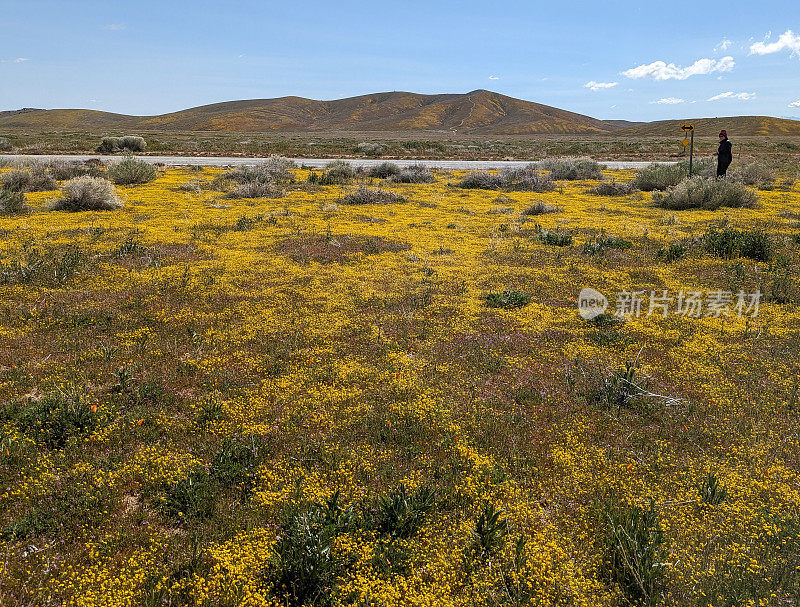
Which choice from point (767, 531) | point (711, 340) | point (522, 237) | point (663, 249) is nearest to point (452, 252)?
point (522, 237)

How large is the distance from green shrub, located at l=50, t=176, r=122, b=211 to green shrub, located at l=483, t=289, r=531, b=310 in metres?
17.5

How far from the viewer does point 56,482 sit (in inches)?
186

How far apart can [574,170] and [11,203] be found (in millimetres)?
32502

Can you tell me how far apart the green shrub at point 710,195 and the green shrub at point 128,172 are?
2944 cm

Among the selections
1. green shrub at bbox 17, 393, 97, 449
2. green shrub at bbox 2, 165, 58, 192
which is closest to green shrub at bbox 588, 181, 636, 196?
green shrub at bbox 17, 393, 97, 449

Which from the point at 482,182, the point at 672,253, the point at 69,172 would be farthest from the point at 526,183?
the point at 69,172

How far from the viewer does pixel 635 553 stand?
3.95 meters

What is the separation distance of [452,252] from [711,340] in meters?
7.64

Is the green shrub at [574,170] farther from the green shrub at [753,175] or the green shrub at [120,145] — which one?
the green shrub at [120,145]

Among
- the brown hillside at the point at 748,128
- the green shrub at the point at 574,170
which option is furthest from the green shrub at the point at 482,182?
the brown hillside at the point at 748,128

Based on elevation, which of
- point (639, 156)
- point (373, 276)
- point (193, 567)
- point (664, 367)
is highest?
point (639, 156)

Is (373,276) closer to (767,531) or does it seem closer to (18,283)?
(18,283)

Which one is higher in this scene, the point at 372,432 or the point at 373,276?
the point at 373,276

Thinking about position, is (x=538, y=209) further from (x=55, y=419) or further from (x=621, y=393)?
(x=55, y=419)
